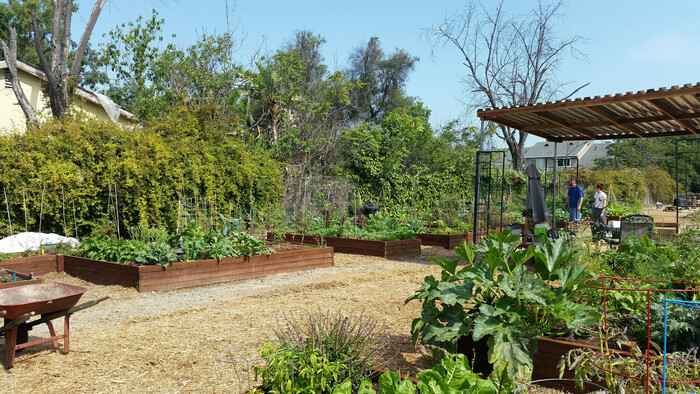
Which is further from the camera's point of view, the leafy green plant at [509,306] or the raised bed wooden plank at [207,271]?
the raised bed wooden plank at [207,271]

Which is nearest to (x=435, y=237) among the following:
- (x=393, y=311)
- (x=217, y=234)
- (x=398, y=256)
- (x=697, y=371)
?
(x=398, y=256)

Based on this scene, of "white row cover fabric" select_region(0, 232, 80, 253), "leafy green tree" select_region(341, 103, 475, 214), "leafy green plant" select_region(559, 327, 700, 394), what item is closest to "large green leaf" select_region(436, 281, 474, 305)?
"leafy green plant" select_region(559, 327, 700, 394)

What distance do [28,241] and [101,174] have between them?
1914 mm

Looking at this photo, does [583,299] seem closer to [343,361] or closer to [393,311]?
[393,311]

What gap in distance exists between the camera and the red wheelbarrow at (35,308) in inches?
153

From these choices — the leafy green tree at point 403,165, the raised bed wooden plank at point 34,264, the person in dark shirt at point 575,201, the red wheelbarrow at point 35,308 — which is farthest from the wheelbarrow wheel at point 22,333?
the person in dark shirt at point 575,201

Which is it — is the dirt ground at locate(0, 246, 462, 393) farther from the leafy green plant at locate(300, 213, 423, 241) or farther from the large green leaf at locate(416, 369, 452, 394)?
the leafy green plant at locate(300, 213, 423, 241)

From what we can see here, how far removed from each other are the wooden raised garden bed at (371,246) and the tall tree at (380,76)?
22.1 metres

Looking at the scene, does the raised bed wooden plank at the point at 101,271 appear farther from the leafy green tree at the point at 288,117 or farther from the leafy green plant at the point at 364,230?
the leafy green tree at the point at 288,117

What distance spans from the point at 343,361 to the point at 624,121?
28.8ft

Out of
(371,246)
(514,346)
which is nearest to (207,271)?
(371,246)

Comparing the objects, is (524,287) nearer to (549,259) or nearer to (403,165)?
(549,259)

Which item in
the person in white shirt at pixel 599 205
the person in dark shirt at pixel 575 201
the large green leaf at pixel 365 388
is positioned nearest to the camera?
the large green leaf at pixel 365 388

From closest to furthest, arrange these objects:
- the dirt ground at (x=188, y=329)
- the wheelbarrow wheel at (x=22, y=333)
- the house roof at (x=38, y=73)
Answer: the dirt ground at (x=188, y=329) < the wheelbarrow wheel at (x=22, y=333) < the house roof at (x=38, y=73)
